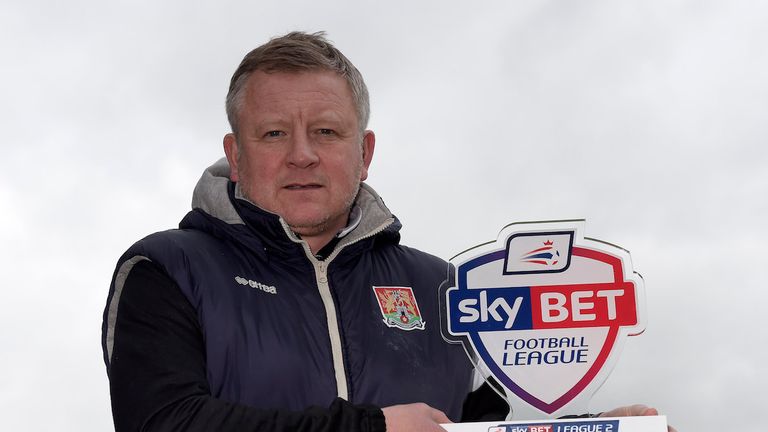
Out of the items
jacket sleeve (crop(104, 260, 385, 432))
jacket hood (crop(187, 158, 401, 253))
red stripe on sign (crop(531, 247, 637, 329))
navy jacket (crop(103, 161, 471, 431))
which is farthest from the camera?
red stripe on sign (crop(531, 247, 637, 329))

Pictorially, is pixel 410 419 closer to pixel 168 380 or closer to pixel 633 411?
pixel 168 380

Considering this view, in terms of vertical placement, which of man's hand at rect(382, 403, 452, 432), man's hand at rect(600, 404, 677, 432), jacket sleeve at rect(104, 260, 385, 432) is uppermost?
jacket sleeve at rect(104, 260, 385, 432)

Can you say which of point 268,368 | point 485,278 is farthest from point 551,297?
point 268,368

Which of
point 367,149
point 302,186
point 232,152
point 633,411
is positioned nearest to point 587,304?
point 633,411

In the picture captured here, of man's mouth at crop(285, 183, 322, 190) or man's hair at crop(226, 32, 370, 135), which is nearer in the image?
man's mouth at crop(285, 183, 322, 190)

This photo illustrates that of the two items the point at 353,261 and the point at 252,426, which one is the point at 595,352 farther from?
the point at 252,426

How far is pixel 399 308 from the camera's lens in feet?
11.8

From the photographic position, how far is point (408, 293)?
371cm

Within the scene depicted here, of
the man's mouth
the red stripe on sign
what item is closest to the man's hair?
the man's mouth

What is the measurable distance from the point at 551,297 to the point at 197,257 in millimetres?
1483

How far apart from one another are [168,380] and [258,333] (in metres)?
0.42

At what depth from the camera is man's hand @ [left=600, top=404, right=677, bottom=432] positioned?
320 centimetres

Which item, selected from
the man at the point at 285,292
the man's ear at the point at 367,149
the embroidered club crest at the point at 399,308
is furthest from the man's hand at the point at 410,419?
the man's ear at the point at 367,149

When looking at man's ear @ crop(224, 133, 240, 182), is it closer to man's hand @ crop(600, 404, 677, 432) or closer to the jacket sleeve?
the jacket sleeve
